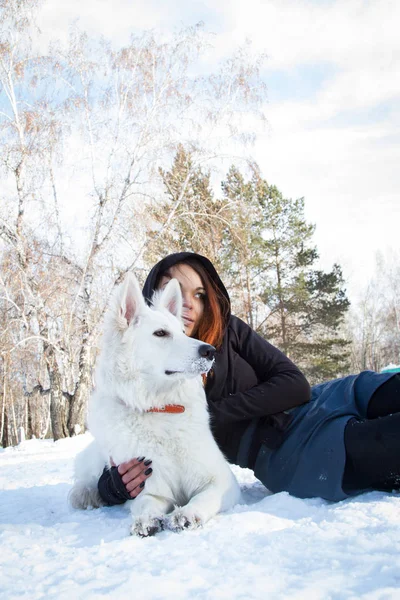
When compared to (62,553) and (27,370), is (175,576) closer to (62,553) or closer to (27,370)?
(62,553)

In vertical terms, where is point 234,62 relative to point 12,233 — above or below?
above

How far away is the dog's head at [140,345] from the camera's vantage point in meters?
2.56

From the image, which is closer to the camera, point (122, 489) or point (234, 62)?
point (122, 489)

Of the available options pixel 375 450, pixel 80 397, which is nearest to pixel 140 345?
pixel 375 450

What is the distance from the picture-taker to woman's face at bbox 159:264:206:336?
10.7 feet

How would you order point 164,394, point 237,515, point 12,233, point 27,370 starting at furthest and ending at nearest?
point 27,370, point 12,233, point 164,394, point 237,515

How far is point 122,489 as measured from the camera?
95.0 inches

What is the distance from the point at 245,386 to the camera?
117 inches

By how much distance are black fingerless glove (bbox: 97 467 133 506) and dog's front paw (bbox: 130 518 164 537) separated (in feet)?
1.22

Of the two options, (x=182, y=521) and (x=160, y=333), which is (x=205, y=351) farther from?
(x=182, y=521)

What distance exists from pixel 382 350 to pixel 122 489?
109 feet

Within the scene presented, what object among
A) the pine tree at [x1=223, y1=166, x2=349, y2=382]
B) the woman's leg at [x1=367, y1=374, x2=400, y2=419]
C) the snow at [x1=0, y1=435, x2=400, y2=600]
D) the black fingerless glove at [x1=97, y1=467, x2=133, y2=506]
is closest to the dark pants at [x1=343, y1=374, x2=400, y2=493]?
the woman's leg at [x1=367, y1=374, x2=400, y2=419]

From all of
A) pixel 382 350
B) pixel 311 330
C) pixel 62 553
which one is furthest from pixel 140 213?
pixel 382 350

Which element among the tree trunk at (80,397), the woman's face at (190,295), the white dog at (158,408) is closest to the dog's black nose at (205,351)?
the white dog at (158,408)
